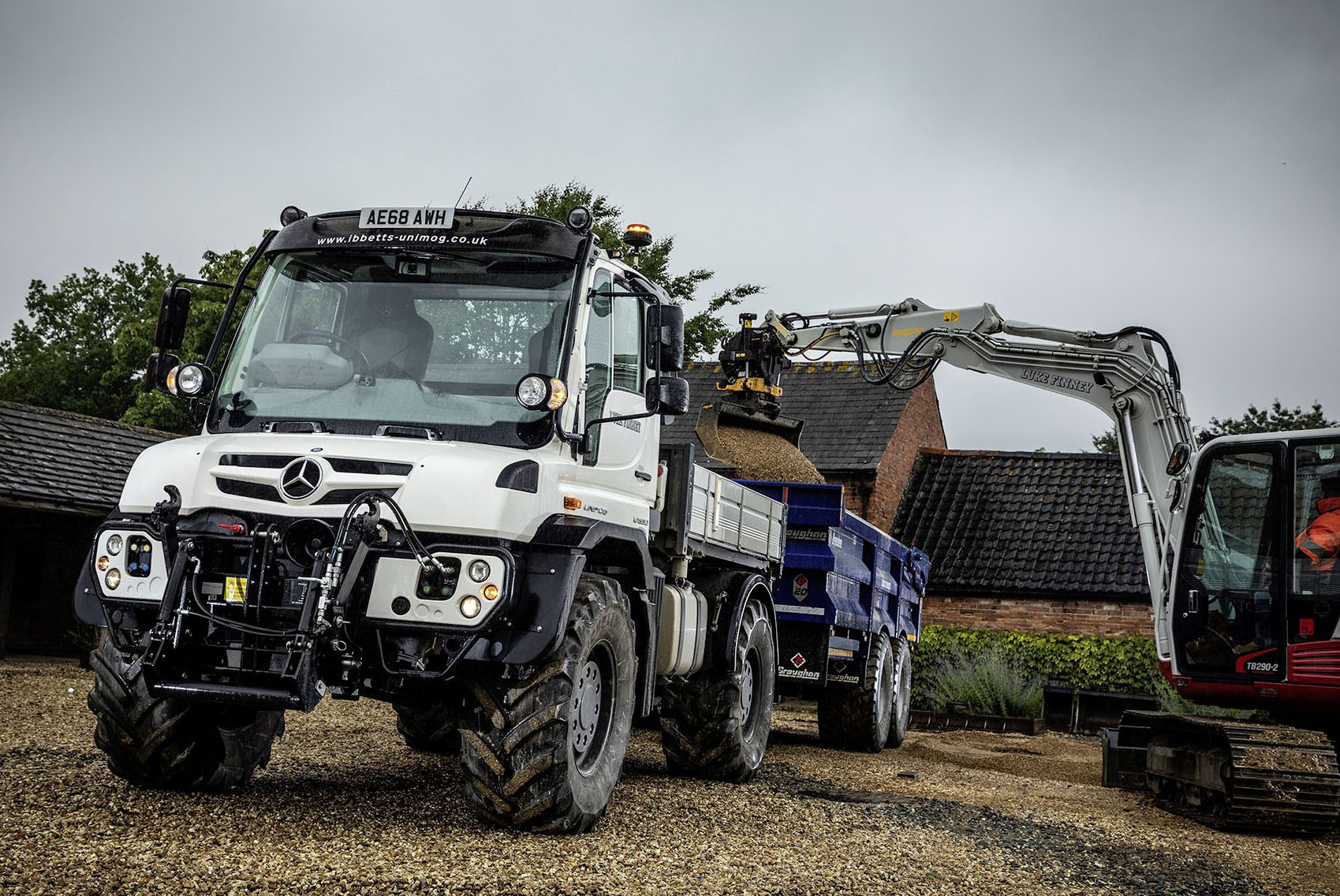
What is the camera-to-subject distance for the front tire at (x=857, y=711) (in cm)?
1308

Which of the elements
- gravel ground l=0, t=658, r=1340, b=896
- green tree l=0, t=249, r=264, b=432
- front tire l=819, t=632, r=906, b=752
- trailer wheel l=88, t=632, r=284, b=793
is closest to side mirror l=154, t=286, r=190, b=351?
trailer wheel l=88, t=632, r=284, b=793

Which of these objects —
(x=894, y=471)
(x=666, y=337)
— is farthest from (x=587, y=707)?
(x=894, y=471)

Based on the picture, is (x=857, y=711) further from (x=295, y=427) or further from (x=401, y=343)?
(x=295, y=427)

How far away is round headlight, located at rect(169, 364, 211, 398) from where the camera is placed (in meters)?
6.64

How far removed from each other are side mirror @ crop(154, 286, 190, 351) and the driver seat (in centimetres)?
87

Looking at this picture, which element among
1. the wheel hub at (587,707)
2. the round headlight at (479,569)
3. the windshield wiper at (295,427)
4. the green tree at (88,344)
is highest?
the green tree at (88,344)

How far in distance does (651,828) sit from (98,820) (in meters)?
2.72

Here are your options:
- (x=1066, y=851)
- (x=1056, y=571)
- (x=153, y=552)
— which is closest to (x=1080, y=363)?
(x=1066, y=851)

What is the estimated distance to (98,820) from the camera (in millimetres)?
5742

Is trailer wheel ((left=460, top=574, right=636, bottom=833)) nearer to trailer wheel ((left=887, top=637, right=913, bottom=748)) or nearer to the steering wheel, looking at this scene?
the steering wheel

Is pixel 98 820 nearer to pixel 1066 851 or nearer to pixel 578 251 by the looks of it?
pixel 578 251

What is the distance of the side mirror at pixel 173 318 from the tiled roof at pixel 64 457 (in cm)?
1032

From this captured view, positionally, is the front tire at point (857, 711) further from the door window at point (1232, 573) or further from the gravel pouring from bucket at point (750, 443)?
the door window at point (1232, 573)

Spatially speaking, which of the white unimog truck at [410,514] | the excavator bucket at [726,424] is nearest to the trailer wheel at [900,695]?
the excavator bucket at [726,424]
